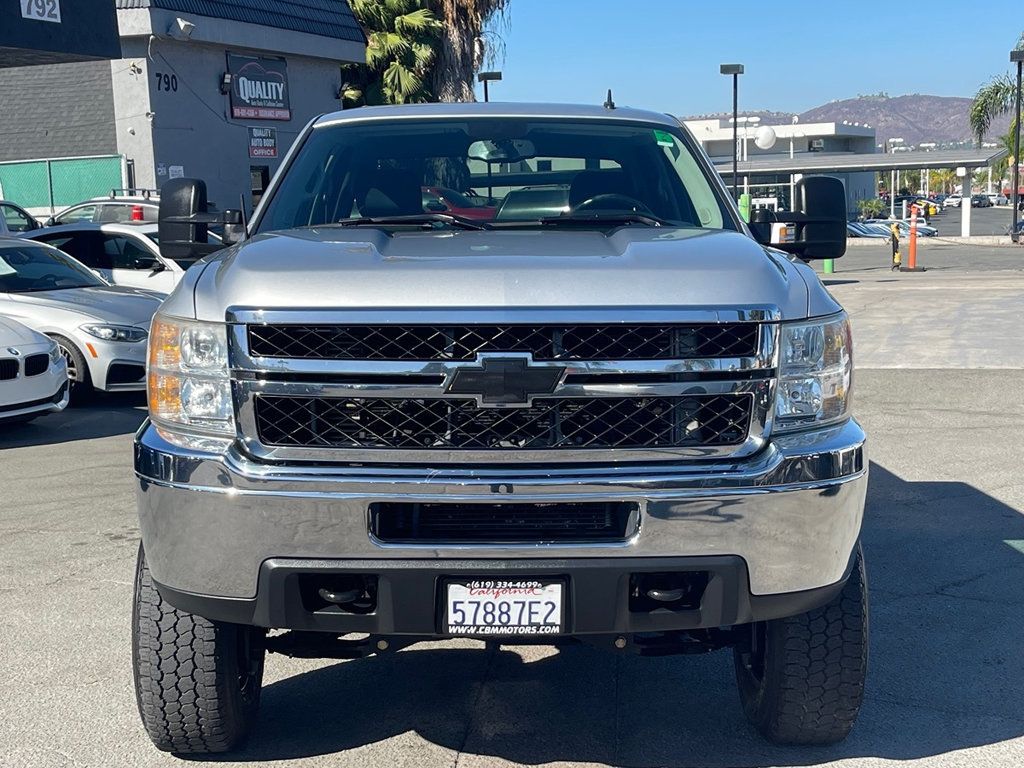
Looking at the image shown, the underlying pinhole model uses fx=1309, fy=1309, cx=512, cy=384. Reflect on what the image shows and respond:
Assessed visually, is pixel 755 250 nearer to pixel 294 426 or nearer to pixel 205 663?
pixel 294 426

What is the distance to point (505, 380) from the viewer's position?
3.25m

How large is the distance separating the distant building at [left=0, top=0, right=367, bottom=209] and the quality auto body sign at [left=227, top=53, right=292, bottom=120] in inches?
0.9

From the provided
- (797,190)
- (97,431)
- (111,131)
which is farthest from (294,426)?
(111,131)

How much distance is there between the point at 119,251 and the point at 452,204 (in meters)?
9.88

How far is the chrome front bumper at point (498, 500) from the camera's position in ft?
10.6

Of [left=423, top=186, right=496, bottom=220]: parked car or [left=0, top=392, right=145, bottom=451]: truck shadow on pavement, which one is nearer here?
[left=423, top=186, right=496, bottom=220]: parked car

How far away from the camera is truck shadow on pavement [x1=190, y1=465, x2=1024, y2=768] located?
3908 mm

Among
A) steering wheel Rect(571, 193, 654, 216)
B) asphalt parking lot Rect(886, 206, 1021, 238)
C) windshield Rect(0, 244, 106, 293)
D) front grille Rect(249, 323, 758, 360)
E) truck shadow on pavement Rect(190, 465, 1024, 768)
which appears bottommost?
asphalt parking lot Rect(886, 206, 1021, 238)

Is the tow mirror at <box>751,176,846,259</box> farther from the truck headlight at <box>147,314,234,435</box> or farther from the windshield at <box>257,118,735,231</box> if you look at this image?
the truck headlight at <box>147,314,234,435</box>

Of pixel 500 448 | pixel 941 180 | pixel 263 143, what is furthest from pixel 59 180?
pixel 941 180

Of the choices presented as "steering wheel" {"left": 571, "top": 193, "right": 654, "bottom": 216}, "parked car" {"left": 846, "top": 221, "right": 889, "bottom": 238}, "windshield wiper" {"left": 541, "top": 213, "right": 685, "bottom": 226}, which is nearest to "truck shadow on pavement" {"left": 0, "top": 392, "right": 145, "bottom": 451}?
"steering wheel" {"left": 571, "top": 193, "right": 654, "bottom": 216}

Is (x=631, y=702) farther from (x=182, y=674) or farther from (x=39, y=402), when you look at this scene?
(x=39, y=402)

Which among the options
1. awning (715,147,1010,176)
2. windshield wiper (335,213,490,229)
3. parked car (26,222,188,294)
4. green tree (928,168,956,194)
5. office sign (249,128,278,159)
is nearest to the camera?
windshield wiper (335,213,490,229)

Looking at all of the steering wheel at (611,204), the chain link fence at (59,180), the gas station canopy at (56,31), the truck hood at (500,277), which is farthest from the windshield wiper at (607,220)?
the chain link fence at (59,180)
